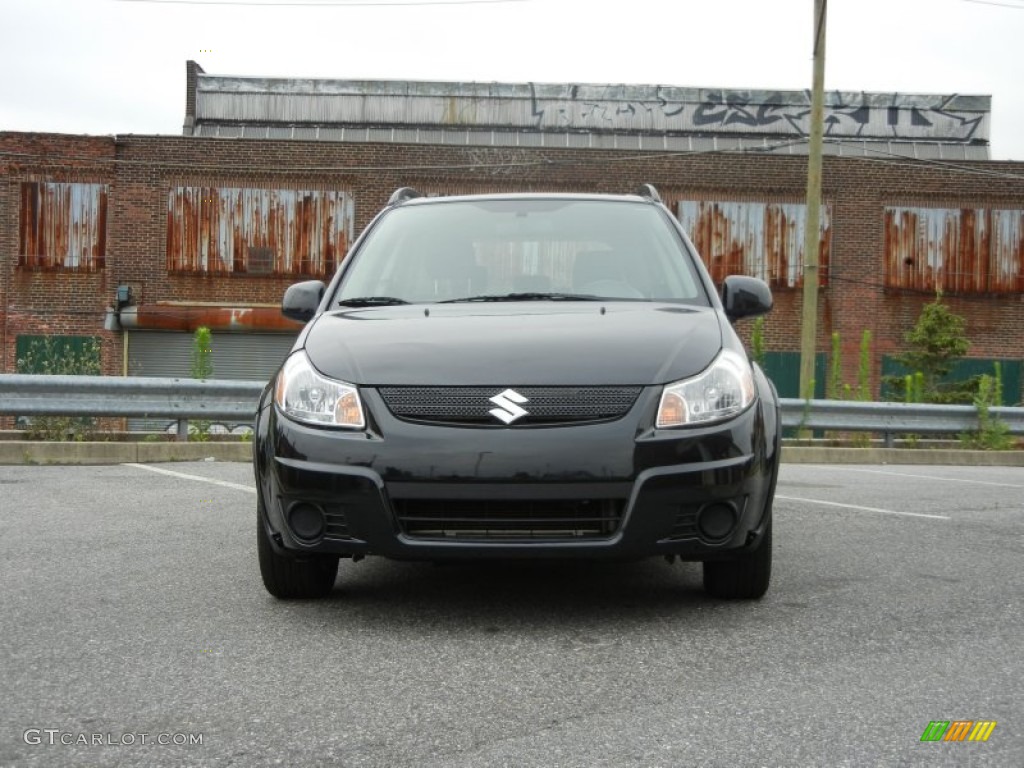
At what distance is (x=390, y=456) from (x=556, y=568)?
4.95 ft

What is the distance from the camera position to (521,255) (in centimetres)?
525

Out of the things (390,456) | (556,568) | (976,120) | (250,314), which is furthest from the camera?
(976,120)

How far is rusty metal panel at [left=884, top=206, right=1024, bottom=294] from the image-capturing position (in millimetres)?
29141

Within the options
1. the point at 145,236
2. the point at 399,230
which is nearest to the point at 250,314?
the point at 145,236

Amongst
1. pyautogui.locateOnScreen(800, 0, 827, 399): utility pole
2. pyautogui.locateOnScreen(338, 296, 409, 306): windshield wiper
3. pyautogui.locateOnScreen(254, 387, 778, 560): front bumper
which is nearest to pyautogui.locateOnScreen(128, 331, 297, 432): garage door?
pyautogui.locateOnScreen(800, 0, 827, 399): utility pole

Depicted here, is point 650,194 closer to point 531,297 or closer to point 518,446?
point 531,297

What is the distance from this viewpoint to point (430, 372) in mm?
4039

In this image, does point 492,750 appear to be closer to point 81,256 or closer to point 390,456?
point 390,456

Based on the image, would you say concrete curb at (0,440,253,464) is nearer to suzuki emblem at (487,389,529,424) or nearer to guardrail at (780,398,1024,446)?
guardrail at (780,398,1024,446)

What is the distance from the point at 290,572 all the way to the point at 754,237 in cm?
2579

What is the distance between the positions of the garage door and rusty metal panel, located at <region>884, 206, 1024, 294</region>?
14.1 m

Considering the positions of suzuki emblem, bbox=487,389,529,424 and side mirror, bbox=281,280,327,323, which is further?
side mirror, bbox=281,280,327,323

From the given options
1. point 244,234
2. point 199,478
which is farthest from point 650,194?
point 244,234

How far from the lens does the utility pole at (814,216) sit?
18.7 meters
